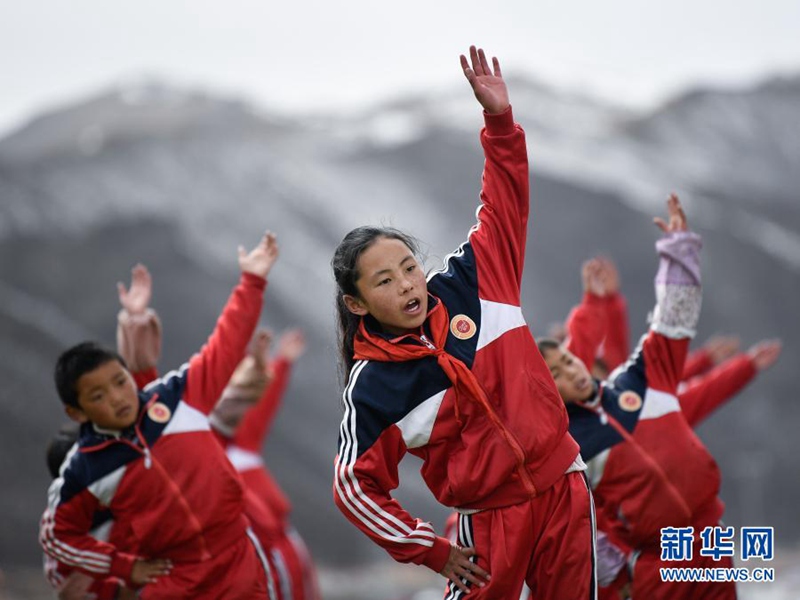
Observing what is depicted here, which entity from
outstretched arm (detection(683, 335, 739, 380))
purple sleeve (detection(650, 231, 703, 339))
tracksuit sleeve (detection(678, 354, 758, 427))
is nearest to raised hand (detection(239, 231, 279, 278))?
purple sleeve (detection(650, 231, 703, 339))

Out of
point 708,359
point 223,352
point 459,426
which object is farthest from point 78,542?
point 708,359

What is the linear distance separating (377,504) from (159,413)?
781 millimetres

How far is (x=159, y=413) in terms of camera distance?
2.04m

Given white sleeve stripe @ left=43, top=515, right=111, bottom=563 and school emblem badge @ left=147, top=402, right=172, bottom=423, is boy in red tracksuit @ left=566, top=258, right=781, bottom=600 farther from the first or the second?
white sleeve stripe @ left=43, top=515, right=111, bottom=563

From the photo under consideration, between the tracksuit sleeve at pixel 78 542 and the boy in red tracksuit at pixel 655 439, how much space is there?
1.04 metres

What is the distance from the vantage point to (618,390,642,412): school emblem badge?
2.08 meters

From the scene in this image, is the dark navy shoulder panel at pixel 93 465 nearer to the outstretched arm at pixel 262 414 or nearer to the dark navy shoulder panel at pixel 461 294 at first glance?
the dark navy shoulder panel at pixel 461 294

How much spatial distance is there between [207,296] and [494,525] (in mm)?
3332

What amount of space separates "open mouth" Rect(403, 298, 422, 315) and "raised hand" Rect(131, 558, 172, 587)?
93 centimetres

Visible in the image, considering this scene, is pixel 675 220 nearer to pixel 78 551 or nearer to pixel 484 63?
pixel 484 63

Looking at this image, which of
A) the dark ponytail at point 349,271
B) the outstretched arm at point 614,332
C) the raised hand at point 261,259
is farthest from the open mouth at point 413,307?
the outstretched arm at point 614,332

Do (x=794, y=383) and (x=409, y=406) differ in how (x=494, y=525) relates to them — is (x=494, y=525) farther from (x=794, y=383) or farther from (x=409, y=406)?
(x=794, y=383)

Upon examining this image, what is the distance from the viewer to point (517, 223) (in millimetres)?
1616

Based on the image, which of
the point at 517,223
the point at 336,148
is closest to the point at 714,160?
the point at 336,148
